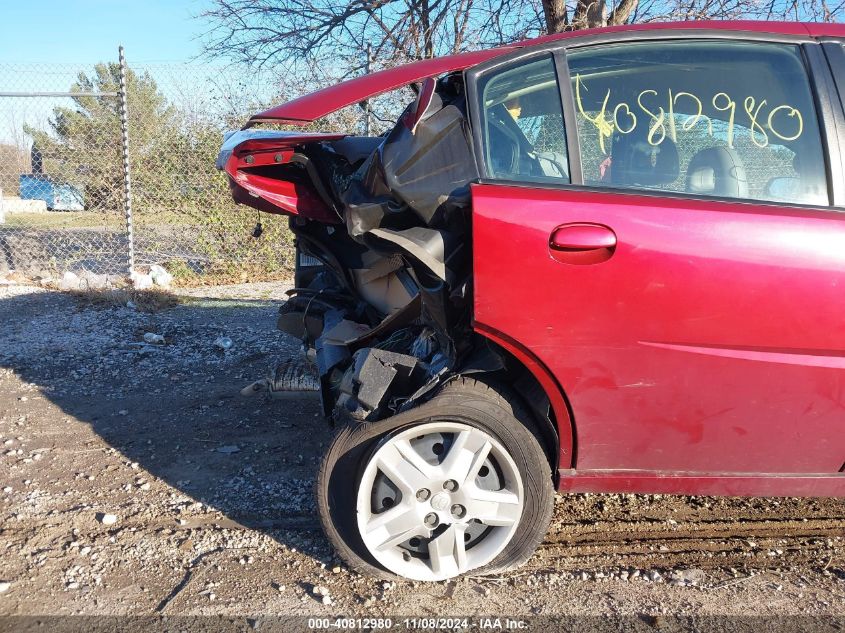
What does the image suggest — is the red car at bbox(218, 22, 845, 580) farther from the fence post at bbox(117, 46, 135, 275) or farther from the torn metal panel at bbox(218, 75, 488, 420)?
the fence post at bbox(117, 46, 135, 275)

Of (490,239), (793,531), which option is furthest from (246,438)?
(793,531)

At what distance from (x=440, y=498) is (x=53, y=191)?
7.96 m

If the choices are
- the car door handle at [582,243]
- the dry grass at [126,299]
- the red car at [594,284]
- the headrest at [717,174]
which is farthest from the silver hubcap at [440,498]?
the dry grass at [126,299]

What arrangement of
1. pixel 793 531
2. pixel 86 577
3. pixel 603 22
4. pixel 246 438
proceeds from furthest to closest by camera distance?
1. pixel 603 22
2. pixel 246 438
3. pixel 793 531
4. pixel 86 577

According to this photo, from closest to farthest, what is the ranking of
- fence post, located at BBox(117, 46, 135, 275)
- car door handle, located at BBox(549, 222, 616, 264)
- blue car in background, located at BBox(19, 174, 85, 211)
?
car door handle, located at BBox(549, 222, 616, 264) → fence post, located at BBox(117, 46, 135, 275) → blue car in background, located at BBox(19, 174, 85, 211)

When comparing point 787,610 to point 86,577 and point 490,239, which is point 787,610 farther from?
point 86,577

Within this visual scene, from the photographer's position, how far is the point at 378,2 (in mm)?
8062

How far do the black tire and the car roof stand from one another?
1.21 meters

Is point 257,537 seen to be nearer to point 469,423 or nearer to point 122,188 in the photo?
point 469,423

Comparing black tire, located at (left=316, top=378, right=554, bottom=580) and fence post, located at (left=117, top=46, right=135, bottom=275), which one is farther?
fence post, located at (left=117, top=46, right=135, bottom=275)

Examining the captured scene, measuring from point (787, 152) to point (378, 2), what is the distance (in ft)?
21.6

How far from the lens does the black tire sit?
2598 mm

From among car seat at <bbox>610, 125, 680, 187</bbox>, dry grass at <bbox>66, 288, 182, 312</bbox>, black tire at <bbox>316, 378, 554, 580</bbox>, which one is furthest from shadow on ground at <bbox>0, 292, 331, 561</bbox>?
car seat at <bbox>610, 125, 680, 187</bbox>

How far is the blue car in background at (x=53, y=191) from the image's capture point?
27.5ft
